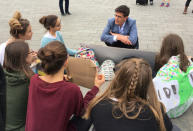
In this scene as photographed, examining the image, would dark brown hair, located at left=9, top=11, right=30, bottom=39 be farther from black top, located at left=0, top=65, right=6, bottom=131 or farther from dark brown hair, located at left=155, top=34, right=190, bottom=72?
dark brown hair, located at left=155, top=34, right=190, bottom=72

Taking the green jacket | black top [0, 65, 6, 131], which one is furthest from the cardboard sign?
black top [0, 65, 6, 131]

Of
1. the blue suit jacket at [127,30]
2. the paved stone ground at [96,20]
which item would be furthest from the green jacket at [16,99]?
the paved stone ground at [96,20]

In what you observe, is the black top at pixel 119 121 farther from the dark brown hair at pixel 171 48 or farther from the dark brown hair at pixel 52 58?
the dark brown hair at pixel 171 48

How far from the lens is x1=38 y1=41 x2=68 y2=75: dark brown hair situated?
148cm

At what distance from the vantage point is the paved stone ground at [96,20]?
204 inches

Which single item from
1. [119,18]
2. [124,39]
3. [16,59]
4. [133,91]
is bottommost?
[133,91]

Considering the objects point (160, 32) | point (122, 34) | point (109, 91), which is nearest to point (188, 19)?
point (160, 32)

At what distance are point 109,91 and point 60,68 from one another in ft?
1.53

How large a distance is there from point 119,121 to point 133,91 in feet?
0.76

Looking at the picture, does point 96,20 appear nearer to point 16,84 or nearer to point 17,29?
point 17,29

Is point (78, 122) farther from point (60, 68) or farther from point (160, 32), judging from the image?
point (160, 32)

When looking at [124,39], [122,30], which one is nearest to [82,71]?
[124,39]

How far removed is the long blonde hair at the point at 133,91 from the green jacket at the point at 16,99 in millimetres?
740

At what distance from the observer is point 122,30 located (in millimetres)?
3164
